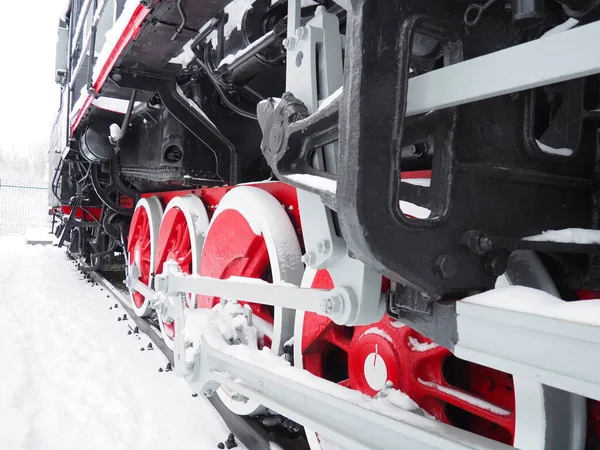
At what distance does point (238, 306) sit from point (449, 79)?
146cm

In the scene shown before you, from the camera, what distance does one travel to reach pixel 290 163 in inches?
42.7

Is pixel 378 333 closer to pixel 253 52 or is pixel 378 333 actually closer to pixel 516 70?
pixel 516 70

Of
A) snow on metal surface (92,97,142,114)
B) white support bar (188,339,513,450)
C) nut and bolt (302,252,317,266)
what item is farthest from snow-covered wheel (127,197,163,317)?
nut and bolt (302,252,317,266)

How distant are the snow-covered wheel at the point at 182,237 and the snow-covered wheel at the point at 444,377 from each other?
120cm

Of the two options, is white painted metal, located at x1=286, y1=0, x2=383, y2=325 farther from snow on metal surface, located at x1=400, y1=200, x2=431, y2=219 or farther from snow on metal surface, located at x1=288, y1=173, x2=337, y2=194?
snow on metal surface, located at x1=400, y1=200, x2=431, y2=219

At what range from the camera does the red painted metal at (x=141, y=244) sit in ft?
12.2

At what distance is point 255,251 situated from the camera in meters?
2.02

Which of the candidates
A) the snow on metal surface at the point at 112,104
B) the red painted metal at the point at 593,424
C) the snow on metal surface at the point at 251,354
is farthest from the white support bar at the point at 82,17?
the red painted metal at the point at 593,424

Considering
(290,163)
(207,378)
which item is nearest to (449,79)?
(290,163)

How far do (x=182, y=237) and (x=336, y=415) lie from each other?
211 cm

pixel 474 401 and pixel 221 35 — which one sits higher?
pixel 221 35

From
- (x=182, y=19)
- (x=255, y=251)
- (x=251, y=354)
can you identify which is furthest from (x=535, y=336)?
(x=182, y=19)

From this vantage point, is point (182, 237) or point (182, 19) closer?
point (182, 19)

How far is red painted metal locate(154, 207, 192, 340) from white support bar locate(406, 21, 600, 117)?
2.28 meters
